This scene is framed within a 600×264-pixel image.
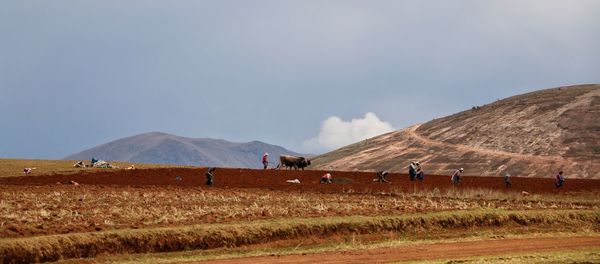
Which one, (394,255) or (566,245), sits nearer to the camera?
(394,255)

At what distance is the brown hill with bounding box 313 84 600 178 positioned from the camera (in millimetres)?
105625

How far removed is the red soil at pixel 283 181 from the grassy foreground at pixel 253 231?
15692mm

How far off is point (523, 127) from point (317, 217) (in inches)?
4006

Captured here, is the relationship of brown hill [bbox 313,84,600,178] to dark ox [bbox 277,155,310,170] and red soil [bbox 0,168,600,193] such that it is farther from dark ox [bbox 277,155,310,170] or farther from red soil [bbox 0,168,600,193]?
red soil [bbox 0,168,600,193]

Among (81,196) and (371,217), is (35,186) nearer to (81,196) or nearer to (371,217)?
(81,196)

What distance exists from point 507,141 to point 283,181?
7399 cm

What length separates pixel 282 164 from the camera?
78.2 metres

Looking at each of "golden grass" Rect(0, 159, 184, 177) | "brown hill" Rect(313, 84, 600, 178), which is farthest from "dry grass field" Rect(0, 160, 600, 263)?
"brown hill" Rect(313, 84, 600, 178)

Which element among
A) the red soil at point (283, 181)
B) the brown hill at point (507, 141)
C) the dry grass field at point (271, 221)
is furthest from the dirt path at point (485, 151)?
the dry grass field at point (271, 221)

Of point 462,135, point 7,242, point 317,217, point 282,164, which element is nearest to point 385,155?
point 462,135

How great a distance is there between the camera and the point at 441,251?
82.0 feet

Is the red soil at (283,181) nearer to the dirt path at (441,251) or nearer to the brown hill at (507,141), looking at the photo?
the dirt path at (441,251)

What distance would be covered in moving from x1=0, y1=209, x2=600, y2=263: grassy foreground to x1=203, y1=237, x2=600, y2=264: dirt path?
3678mm

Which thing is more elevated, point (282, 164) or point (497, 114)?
point (497, 114)
